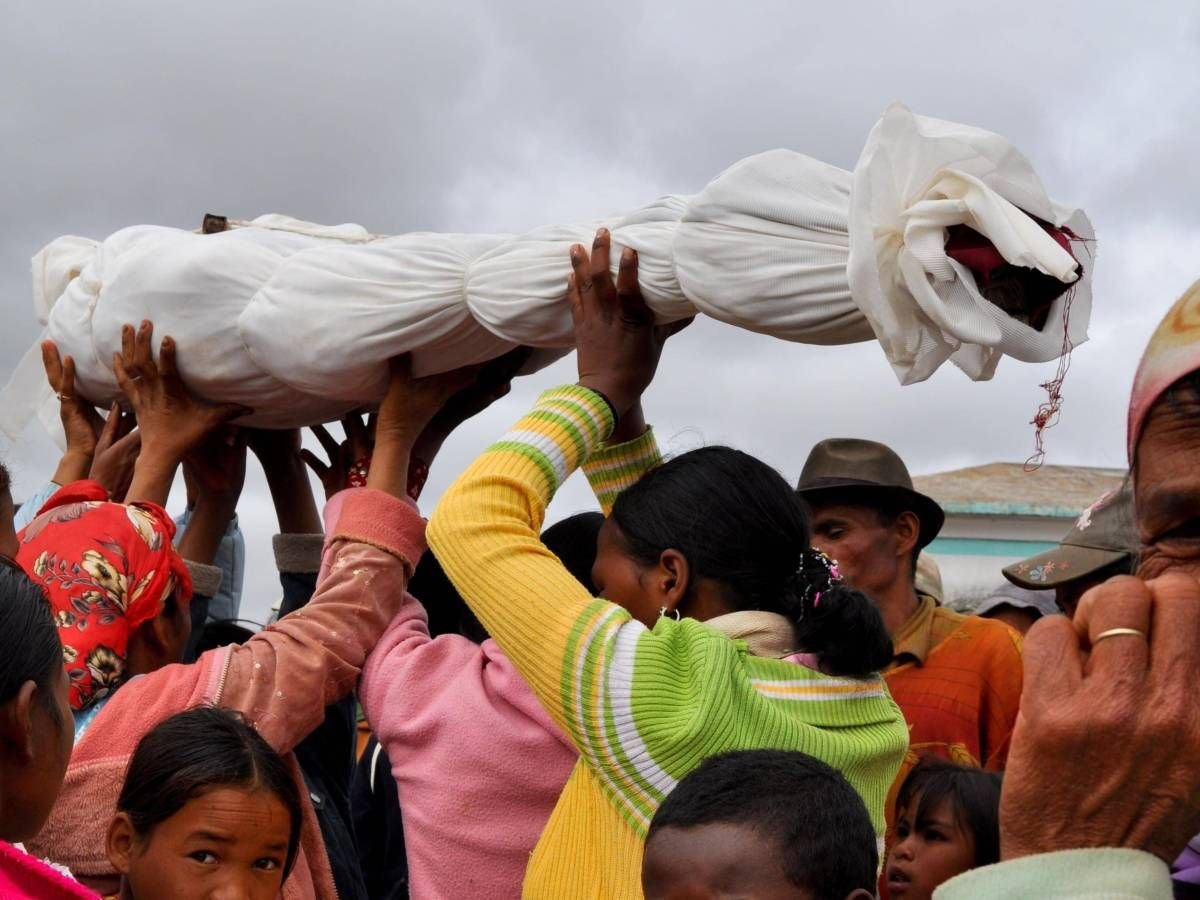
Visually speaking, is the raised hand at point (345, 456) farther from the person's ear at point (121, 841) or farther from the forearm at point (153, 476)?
the person's ear at point (121, 841)

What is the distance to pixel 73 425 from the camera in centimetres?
379

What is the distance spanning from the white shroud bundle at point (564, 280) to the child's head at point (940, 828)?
1.03 m

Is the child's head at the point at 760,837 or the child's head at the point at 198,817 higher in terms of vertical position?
the child's head at the point at 760,837

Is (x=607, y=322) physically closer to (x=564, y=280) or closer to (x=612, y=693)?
(x=564, y=280)

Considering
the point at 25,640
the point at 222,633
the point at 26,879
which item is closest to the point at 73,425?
the point at 222,633

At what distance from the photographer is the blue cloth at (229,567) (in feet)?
14.2

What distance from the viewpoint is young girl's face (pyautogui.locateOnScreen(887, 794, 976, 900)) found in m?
2.96

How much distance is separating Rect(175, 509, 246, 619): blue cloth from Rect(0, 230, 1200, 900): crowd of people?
0.86 m

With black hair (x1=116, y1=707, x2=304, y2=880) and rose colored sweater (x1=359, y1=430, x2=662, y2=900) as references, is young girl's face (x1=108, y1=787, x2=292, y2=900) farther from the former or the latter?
rose colored sweater (x1=359, y1=430, x2=662, y2=900)

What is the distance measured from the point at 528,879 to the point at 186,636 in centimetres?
94

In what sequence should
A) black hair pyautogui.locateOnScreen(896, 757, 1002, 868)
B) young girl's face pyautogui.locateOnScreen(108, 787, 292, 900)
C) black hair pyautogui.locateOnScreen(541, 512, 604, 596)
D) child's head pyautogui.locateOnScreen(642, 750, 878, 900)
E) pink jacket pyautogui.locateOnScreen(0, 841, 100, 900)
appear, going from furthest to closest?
black hair pyautogui.locateOnScreen(541, 512, 604, 596) < black hair pyautogui.locateOnScreen(896, 757, 1002, 868) < young girl's face pyautogui.locateOnScreen(108, 787, 292, 900) < child's head pyautogui.locateOnScreen(642, 750, 878, 900) < pink jacket pyautogui.locateOnScreen(0, 841, 100, 900)

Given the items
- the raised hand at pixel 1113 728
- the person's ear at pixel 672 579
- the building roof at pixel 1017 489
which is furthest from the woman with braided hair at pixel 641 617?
the building roof at pixel 1017 489

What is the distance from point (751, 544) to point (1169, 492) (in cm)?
104

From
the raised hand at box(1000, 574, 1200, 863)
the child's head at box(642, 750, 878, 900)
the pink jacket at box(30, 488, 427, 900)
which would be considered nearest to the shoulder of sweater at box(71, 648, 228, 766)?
the pink jacket at box(30, 488, 427, 900)
